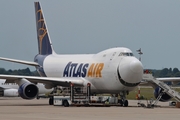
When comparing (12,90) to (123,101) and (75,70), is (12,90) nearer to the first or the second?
(75,70)

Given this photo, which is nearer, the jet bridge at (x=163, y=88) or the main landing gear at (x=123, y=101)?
the main landing gear at (x=123, y=101)

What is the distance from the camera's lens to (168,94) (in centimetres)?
4244

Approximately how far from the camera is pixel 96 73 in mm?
44281

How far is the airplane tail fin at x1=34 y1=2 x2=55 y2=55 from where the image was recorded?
185ft

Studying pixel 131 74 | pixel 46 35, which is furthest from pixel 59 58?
pixel 131 74

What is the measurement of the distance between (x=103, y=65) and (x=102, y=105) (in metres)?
3.85

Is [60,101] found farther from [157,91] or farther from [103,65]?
[157,91]

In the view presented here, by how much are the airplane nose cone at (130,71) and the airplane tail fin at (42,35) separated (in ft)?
51.9

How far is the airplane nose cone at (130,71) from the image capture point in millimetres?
40719

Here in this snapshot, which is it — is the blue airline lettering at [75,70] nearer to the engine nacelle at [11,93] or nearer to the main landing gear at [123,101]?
the main landing gear at [123,101]

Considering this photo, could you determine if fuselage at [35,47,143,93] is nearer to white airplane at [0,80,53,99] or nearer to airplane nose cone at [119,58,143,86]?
airplane nose cone at [119,58,143,86]
